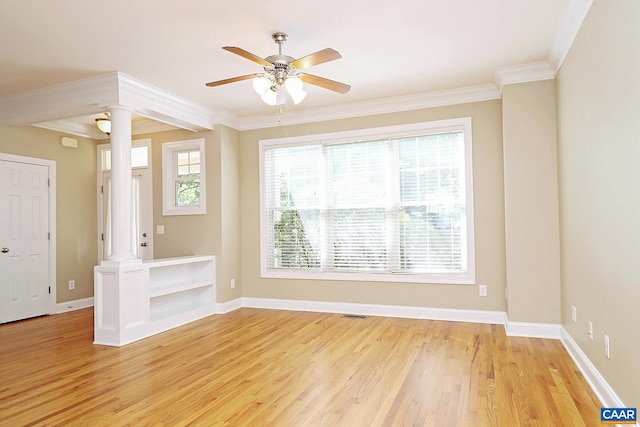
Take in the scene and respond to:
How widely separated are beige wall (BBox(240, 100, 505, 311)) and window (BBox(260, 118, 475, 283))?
102 millimetres

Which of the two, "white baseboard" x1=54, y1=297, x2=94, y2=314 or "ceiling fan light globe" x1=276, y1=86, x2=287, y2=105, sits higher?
"ceiling fan light globe" x1=276, y1=86, x2=287, y2=105

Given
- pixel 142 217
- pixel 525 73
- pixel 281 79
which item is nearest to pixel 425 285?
pixel 525 73

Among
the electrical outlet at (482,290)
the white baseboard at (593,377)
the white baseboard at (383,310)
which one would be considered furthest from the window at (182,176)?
the white baseboard at (593,377)

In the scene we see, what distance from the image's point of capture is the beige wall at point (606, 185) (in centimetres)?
209

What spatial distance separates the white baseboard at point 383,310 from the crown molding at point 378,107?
2.50 meters

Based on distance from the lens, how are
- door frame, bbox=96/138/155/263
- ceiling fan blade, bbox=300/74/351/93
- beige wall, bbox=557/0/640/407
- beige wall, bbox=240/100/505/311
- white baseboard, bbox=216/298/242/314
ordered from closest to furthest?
beige wall, bbox=557/0/640/407 < ceiling fan blade, bbox=300/74/351/93 < beige wall, bbox=240/100/505/311 < white baseboard, bbox=216/298/242/314 < door frame, bbox=96/138/155/263

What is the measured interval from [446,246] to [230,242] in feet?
9.61

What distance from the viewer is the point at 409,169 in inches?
201

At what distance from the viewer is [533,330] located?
4133mm

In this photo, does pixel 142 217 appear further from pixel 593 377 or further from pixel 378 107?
pixel 593 377

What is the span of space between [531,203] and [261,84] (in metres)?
2.94

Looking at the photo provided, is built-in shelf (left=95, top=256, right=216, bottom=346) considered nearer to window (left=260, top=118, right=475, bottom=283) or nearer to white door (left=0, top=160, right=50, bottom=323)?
window (left=260, top=118, right=475, bottom=283)

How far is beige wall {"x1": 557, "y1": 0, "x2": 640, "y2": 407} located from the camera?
2090 mm

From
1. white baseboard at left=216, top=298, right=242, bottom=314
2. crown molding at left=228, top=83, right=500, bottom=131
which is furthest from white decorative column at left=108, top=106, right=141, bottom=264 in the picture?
crown molding at left=228, top=83, right=500, bottom=131
